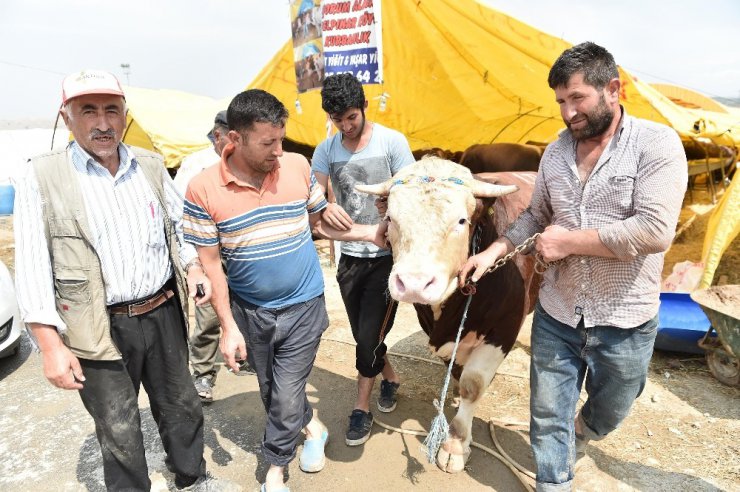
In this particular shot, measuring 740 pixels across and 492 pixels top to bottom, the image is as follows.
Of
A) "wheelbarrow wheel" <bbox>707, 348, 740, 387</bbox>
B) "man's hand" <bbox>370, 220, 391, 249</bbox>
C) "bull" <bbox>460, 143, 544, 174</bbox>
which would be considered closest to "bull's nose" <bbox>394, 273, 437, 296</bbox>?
"man's hand" <bbox>370, 220, 391, 249</bbox>

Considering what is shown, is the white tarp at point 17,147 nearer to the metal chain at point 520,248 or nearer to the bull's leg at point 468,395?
the bull's leg at point 468,395

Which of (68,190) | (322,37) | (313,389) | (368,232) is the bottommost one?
(313,389)

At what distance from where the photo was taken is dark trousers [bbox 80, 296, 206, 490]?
2.30m

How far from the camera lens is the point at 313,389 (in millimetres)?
4168

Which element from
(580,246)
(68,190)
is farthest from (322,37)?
(580,246)

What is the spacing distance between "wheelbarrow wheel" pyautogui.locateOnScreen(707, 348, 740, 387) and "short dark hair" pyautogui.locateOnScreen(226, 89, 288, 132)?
413 centimetres

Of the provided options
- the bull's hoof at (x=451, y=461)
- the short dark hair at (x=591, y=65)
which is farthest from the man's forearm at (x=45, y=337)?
the short dark hair at (x=591, y=65)

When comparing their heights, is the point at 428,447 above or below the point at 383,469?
above

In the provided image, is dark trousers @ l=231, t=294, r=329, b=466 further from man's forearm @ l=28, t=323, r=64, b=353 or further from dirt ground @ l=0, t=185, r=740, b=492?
man's forearm @ l=28, t=323, r=64, b=353

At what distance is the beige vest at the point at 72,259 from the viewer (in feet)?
6.89

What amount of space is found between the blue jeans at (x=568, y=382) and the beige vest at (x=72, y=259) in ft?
7.14

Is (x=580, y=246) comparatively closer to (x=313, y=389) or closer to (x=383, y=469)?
(x=383, y=469)

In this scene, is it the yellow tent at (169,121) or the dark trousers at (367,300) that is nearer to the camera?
the dark trousers at (367,300)

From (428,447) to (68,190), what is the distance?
222cm
